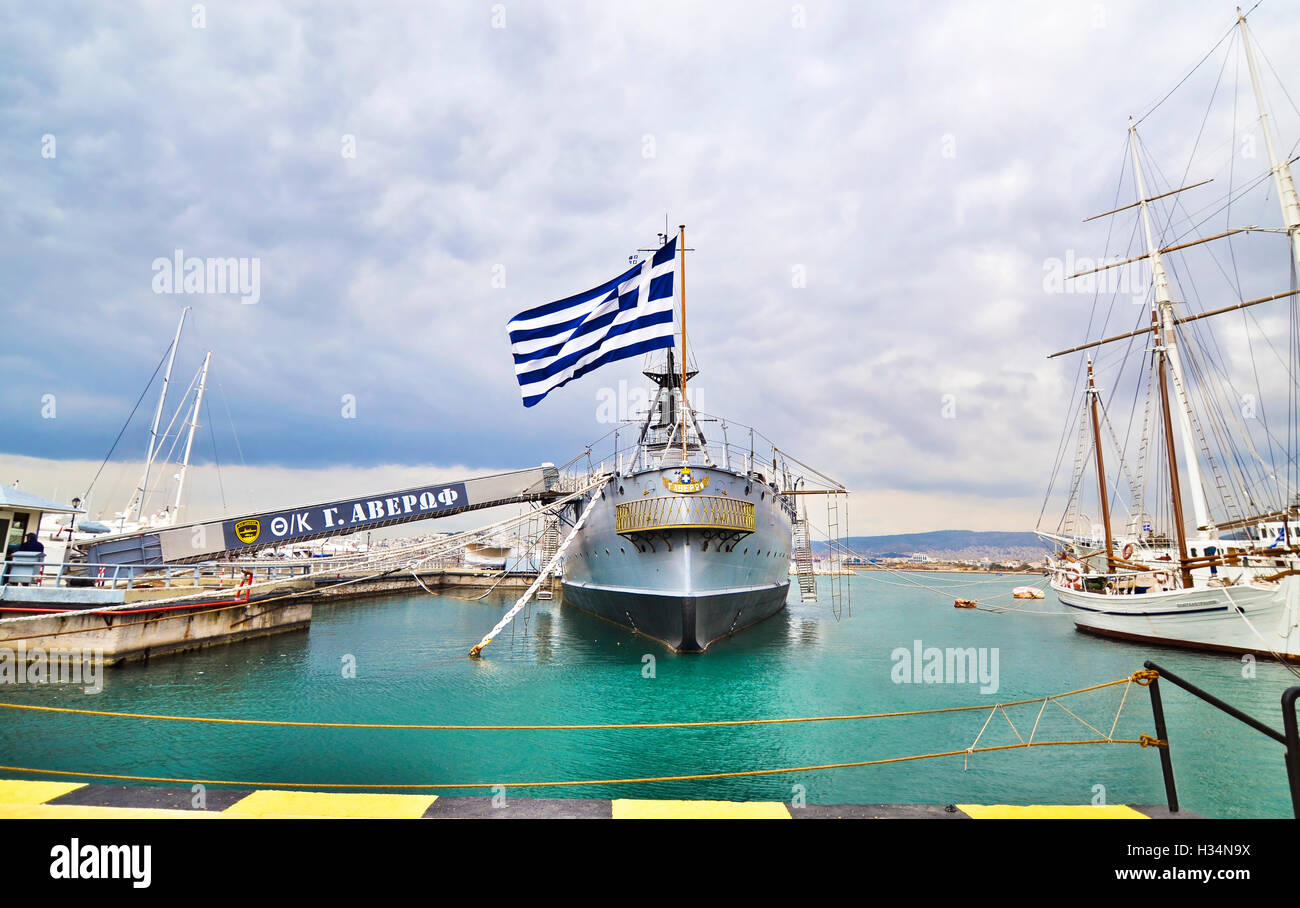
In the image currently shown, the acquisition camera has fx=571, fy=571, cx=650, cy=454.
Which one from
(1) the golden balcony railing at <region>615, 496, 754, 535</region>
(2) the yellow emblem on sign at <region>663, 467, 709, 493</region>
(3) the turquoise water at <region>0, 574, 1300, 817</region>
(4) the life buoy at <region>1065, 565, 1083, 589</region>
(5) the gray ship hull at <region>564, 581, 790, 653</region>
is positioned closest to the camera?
(3) the turquoise water at <region>0, 574, 1300, 817</region>

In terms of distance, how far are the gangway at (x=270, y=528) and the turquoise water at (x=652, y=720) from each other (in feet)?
13.3

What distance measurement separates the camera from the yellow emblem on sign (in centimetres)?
1948

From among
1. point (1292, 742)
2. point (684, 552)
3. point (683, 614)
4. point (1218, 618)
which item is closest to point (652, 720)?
point (683, 614)

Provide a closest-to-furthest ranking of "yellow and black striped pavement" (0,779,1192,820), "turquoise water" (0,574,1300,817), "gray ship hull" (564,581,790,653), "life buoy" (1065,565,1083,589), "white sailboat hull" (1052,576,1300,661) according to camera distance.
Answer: "yellow and black striped pavement" (0,779,1192,820) < "turquoise water" (0,574,1300,817) < "gray ship hull" (564,581,790,653) < "white sailboat hull" (1052,576,1300,661) < "life buoy" (1065,565,1083,589)

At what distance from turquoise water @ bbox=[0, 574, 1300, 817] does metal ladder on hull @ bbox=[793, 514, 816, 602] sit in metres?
9.66

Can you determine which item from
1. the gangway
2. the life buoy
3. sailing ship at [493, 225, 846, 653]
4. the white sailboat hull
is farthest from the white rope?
the life buoy

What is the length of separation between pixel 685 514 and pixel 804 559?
755 inches

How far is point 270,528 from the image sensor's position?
22.3 metres

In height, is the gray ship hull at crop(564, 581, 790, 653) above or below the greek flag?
below

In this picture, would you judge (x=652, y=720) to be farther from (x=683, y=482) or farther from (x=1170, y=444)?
(x=1170, y=444)

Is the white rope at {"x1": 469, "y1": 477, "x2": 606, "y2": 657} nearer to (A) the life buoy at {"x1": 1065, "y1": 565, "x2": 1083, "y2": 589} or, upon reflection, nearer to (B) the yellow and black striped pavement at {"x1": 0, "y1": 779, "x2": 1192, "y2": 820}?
(B) the yellow and black striped pavement at {"x1": 0, "y1": 779, "x2": 1192, "y2": 820}

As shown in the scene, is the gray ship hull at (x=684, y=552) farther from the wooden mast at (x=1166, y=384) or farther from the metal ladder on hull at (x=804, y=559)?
the wooden mast at (x=1166, y=384)
